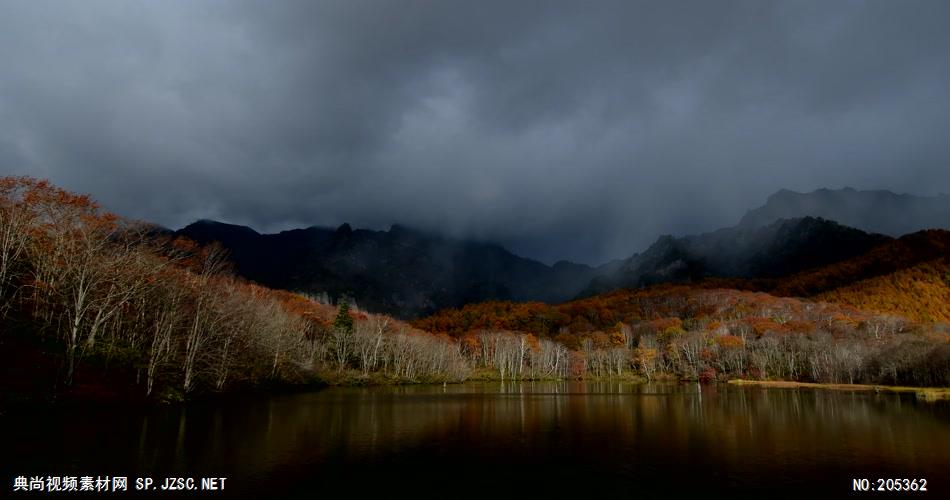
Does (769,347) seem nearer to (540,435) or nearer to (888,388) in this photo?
(888,388)

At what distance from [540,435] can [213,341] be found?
149 ft

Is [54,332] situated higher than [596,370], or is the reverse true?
[54,332]

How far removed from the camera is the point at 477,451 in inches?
1075

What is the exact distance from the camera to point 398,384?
105 meters

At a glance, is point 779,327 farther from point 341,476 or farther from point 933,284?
point 341,476

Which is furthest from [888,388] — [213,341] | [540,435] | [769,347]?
[213,341]

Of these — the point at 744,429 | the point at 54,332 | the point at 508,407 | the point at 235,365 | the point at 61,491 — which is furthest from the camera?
the point at 235,365

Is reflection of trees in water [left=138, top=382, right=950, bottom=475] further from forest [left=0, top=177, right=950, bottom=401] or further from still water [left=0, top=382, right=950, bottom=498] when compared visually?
forest [left=0, top=177, right=950, bottom=401]

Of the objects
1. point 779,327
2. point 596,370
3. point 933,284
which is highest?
point 933,284

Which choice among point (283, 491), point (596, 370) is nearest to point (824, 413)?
point (283, 491)

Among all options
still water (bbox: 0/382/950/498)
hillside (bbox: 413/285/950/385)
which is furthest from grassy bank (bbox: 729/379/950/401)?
still water (bbox: 0/382/950/498)

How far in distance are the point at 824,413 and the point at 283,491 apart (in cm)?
5272

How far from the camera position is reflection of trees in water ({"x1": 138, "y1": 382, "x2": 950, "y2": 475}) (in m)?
24.8

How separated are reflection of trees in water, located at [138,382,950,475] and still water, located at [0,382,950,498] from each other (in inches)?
5.4
